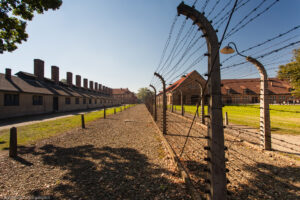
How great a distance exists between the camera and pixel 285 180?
340cm

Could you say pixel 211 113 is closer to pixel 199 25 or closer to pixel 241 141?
pixel 199 25

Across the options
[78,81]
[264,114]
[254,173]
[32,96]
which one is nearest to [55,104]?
[32,96]

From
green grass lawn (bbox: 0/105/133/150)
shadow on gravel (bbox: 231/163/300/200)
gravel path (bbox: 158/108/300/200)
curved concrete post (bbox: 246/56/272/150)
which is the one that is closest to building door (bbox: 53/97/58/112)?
green grass lawn (bbox: 0/105/133/150)

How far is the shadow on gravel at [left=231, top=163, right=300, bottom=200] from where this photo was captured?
9.60 ft

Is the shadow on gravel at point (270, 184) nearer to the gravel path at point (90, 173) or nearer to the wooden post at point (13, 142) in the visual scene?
the gravel path at point (90, 173)

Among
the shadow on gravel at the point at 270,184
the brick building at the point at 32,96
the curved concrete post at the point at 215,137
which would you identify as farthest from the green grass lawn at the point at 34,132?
the shadow on gravel at the point at 270,184

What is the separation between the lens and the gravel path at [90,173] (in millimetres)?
3107

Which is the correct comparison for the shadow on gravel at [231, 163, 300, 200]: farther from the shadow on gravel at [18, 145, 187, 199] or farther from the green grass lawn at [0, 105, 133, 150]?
the green grass lawn at [0, 105, 133, 150]

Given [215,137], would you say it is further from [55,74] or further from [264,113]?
[55,74]

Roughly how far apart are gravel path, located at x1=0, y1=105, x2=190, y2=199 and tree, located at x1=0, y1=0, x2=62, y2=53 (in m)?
6.77

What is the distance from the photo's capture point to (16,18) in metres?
7.71

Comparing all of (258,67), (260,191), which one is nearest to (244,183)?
(260,191)

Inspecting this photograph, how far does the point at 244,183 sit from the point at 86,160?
499 centimetres

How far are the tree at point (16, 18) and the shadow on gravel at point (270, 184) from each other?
11541 millimetres
